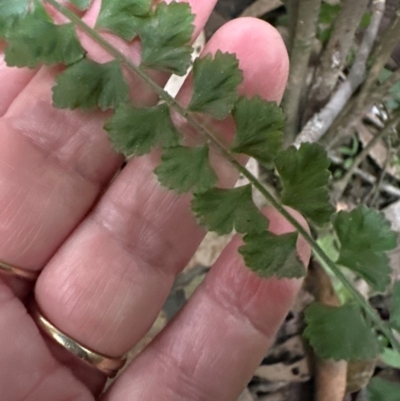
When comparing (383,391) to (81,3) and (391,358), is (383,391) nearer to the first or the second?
(391,358)

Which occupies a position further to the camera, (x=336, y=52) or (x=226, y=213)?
(x=336, y=52)

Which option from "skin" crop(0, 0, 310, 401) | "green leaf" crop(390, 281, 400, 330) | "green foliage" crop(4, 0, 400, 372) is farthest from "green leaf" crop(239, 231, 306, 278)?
"green leaf" crop(390, 281, 400, 330)

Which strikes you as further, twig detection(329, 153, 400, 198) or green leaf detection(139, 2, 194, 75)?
twig detection(329, 153, 400, 198)

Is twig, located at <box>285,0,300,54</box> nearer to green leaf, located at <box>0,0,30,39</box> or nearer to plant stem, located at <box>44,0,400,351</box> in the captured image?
plant stem, located at <box>44,0,400,351</box>

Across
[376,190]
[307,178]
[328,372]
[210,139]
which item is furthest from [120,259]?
[376,190]

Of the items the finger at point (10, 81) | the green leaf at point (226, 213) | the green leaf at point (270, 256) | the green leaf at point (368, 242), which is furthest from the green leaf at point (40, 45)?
the green leaf at point (368, 242)

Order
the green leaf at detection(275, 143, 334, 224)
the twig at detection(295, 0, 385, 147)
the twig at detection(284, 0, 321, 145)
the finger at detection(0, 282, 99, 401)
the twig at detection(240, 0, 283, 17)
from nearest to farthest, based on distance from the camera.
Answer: the green leaf at detection(275, 143, 334, 224)
the finger at detection(0, 282, 99, 401)
the twig at detection(284, 0, 321, 145)
the twig at detection(295, 0, 385, 147)
the twig at detection(240, 0, 283, 17)
